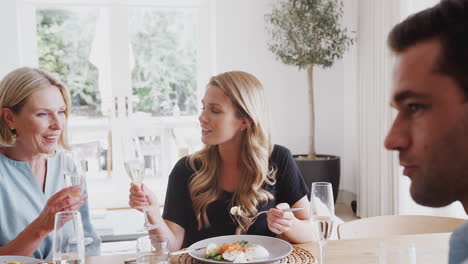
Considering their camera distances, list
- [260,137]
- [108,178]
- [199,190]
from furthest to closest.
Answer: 1. [108,178]
2. [260,137]
3. [199,190]

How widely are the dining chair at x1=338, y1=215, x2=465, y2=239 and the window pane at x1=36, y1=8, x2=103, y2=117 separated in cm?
411

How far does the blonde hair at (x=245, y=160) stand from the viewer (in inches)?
77.2

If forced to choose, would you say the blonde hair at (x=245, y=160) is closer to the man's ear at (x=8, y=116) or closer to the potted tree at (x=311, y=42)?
the man's ear at (x=8, y=116)

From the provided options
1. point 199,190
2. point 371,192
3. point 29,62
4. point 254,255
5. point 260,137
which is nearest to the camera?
point 254,255

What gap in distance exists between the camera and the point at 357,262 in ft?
4.84

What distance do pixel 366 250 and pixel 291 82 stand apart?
3964 millimetres

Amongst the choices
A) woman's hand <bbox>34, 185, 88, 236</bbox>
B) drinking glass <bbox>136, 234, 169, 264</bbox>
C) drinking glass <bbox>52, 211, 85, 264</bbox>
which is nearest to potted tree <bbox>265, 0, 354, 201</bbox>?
woman's hand <bbox>34, 185, 88, 236</bbox>

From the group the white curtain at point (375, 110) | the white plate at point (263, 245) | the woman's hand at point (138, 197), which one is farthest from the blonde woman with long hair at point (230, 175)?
the white curtain at point (375, 110)

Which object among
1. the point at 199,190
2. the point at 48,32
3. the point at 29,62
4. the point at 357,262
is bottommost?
the point at 357,262

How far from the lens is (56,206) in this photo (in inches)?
60.6

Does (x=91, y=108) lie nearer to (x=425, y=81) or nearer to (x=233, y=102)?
(x=233, y=102)

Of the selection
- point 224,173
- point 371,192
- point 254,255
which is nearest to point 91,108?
point 371,192

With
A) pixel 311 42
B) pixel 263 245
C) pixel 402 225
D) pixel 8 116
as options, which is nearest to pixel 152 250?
pixel 263 245

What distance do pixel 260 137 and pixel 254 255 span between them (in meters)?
0.75
